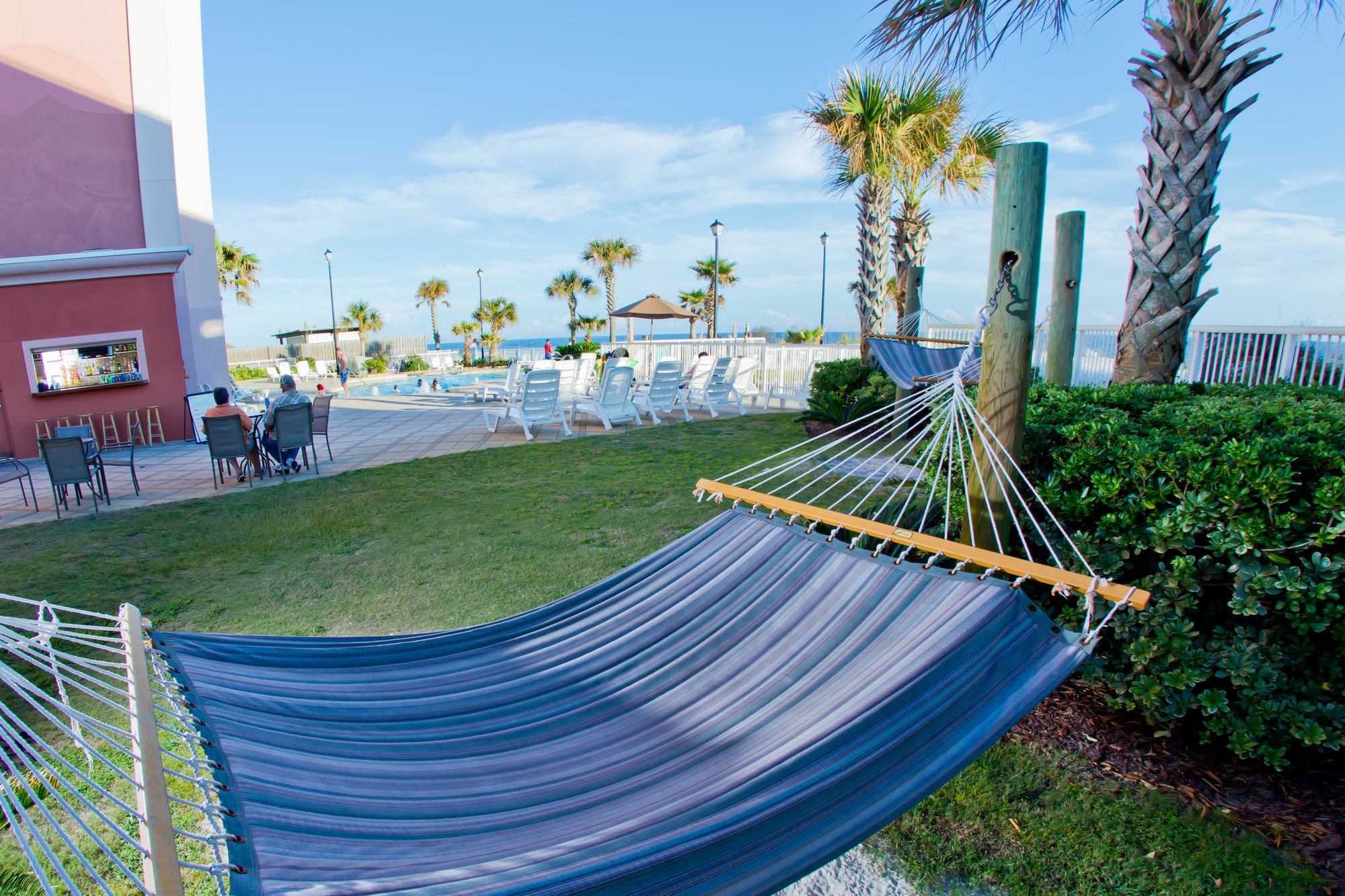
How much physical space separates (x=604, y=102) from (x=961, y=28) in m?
18.4

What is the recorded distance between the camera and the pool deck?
562 cm

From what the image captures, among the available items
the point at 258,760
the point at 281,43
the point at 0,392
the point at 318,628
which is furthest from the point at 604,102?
the point at 258,760

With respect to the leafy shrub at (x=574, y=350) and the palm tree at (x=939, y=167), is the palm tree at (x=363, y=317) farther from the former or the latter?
the palm tree at (x=939, y=167)

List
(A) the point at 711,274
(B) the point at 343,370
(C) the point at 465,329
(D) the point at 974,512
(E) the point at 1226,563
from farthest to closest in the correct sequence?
(A) the point at 711,274
(C) the point at 465,329
(B) the point at 343,370
(D) the point at 974,512
(E) the point at 1226,563

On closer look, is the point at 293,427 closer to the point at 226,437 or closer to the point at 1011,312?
the point at 226,437

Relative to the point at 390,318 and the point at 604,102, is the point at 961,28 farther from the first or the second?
the point at 390,318

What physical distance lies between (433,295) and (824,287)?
23.5 meters

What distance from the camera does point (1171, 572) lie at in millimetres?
1917

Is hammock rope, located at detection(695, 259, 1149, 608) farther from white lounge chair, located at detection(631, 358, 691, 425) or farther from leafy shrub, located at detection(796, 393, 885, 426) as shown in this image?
white lounge chair, located at detection(631, 358, 691, 425)

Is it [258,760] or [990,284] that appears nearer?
[258,760]

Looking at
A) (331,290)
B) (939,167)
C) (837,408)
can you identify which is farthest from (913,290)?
(331,290)

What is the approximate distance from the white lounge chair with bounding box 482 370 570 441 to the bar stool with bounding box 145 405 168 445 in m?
3.97

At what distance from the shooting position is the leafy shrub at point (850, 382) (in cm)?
763

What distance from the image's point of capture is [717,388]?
1005 centimetres
